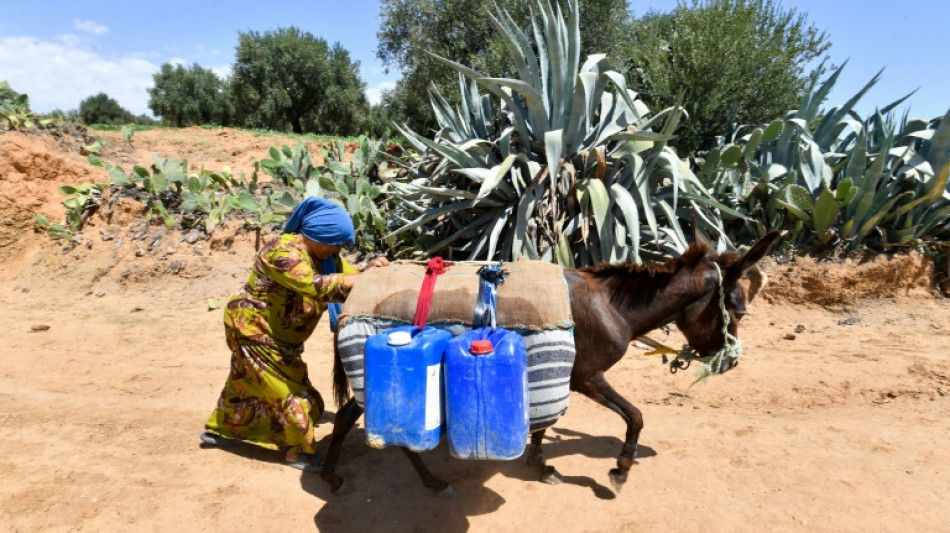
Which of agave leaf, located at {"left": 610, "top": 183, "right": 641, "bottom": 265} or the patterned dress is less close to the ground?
agave leaf, located at {"left": 610, "top": 183, "right": 641, "bottom": 265}

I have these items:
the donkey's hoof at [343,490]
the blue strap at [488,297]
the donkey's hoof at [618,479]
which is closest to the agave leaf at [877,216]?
the donkey's hoof at [618,479]

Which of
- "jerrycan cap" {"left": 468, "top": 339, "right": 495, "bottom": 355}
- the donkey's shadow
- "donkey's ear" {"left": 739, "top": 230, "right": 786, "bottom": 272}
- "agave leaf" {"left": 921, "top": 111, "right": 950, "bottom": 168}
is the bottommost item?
the donkey's shadow

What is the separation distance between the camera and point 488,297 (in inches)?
112

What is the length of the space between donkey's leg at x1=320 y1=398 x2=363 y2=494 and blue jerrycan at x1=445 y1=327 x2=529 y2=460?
103 centimetres

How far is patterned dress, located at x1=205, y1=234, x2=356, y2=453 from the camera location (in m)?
3.44

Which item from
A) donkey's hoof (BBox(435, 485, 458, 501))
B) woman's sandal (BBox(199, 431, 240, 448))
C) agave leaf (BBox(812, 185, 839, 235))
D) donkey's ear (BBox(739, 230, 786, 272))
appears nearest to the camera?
donkey's ear (BBox(739, 230, 786, 272))

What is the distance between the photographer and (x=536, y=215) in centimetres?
572

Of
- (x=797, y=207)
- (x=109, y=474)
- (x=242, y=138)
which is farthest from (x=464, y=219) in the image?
(x=242, y=138)

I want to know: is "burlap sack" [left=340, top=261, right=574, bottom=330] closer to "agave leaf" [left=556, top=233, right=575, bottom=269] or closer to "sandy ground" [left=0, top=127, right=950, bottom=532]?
"sandy ground" [left=0, top=127, right=950, bottom=532]

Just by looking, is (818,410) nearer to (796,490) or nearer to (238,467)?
(796,490)

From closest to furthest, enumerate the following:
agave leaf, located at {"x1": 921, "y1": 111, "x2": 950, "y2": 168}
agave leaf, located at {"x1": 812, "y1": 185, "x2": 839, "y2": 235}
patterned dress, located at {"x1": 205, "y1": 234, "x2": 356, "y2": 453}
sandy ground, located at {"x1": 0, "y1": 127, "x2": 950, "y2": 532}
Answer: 1. sandy ground, located at {"x1": 0, "y1": 127, "x2": 950, "y2": 532}
2. patterned dress, located at {"x1": 205, "y1": 234, "x2": 356, "y2": 453}
3. agave leaf, located at {"x1": 812, "y1": 185, "x2": 839, "y2": 235}
4. agave leaf, located at {"x1": 921, "y1": 111, "x2": 950, "y2": 168}

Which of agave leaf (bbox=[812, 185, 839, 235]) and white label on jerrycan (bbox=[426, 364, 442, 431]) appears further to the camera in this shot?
agave leaf (bbox=[812, 185, 839, 235])

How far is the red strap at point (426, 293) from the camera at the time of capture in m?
2.84

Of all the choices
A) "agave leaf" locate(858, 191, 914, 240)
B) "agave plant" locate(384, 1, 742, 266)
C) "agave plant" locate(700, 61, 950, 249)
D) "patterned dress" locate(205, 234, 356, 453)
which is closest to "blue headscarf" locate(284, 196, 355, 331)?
"patterned dress" locate(205, 234, 356, 453)
